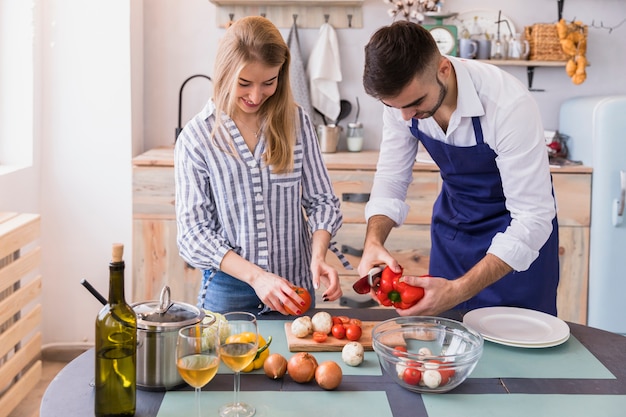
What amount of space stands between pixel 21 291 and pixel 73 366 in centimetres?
158

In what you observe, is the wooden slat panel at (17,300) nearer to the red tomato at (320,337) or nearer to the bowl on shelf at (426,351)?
the red tomato at (320,337)

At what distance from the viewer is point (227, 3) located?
13.2ft

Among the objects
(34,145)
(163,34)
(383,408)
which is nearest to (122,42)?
(163,34)

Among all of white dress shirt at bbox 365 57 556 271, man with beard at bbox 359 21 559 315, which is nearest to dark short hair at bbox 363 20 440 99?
Result: man with beard at bbox 359 21 559 315

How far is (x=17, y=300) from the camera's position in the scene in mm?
3062

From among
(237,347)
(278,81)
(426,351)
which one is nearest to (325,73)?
(278,81)

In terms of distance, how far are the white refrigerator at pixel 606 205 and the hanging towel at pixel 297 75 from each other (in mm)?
1384

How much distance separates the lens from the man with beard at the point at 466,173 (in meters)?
1.92

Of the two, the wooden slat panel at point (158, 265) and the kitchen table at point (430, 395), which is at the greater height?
the kitchen table at point (430, 395)

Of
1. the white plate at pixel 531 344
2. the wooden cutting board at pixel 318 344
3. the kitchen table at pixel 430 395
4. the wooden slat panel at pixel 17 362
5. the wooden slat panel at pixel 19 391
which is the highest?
the white plate at pixel 531 344

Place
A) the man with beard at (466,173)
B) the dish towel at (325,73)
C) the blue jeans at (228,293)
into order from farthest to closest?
the dish towel at (325,73)
the blue jeans at (228,293)
the man with beard at (466,173)

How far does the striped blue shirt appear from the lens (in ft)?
6.98

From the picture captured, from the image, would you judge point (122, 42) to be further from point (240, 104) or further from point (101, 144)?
point (240, 104)

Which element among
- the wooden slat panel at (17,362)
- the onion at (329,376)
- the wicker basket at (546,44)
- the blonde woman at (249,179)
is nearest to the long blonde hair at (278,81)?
the blonde woman at (249,179)
